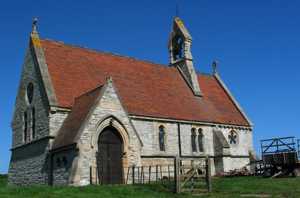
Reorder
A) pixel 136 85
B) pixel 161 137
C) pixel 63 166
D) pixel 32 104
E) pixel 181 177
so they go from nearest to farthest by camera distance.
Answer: pixel 181 177 → pixel 63 166 → pixel 32 104 → pixel 161 137 → pixel 136 85

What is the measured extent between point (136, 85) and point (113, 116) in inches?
361

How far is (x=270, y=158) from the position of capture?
33906 millimetres

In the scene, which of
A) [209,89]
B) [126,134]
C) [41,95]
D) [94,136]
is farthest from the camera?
[209,89]

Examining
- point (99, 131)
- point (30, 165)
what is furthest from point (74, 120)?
point (30, 165)

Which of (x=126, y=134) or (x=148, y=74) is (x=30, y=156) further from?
(x=148, y=74)

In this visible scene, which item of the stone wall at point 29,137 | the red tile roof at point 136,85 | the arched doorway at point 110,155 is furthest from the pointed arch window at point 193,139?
the stone wall at point 29,137

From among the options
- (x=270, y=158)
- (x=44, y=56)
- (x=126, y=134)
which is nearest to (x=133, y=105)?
(x=126, y=134)

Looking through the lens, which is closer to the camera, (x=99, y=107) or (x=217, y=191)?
(x=217, y=191)

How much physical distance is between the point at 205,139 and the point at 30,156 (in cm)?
1506

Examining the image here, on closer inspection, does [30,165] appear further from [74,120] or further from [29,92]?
[29,92]

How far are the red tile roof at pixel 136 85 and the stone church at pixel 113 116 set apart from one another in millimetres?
97

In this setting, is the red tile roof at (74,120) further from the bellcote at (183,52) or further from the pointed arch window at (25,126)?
the bellcote at (183,52)

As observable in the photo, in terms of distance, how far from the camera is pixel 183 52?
148ft

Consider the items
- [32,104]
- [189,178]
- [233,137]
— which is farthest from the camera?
[233,137]
